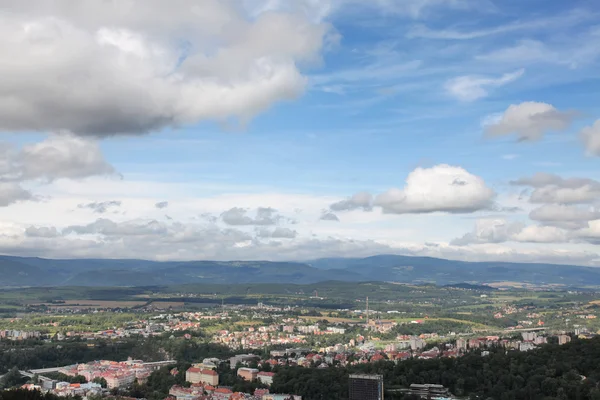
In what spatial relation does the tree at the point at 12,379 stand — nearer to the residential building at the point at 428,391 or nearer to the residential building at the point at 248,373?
the residential building at the point at 248,373

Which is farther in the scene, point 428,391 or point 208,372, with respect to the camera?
point 208,372

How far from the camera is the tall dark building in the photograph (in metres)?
37.8

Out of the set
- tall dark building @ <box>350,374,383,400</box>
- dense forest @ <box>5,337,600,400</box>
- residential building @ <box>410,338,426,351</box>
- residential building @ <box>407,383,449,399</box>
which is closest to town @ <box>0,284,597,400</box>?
residential building @ <box>407,383,449,399</box>

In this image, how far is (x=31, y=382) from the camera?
47.7 meters

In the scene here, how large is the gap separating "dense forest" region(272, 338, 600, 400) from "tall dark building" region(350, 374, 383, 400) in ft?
3.86

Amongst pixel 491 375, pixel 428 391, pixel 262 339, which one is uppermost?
pixel 491 375

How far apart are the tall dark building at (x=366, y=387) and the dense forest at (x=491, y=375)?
46.3 inches

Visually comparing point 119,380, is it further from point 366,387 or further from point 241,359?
point 366,387

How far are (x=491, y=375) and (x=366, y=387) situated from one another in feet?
25.4

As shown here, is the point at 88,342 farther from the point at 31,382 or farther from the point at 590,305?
the point at 590,305

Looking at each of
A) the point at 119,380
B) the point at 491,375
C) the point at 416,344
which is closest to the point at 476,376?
the point at 491,375

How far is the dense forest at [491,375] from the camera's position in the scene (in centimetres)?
3684

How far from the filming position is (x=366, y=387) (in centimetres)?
3812

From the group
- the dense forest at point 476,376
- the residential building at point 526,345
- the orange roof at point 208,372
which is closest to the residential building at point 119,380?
the dense forest at point 476,376
